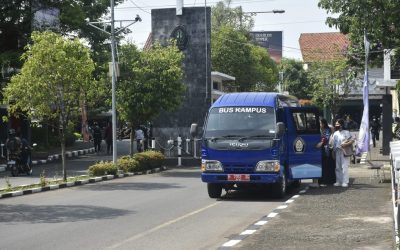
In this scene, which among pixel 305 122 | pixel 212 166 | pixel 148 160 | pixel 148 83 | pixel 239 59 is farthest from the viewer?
pixel 239 59

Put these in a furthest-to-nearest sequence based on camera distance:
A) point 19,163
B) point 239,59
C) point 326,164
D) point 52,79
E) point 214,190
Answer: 1. point 239,59
2. point 19,163
3. point 52,79
4. point 326,164
5. point 214,190

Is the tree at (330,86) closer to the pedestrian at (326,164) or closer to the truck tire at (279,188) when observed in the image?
the pedestrian at (326,164)

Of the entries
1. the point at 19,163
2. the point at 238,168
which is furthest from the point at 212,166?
the point at 19,163

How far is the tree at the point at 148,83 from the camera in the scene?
87.7 feet

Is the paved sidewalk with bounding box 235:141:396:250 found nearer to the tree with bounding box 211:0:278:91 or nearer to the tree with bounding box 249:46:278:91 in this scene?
the tree with bounding box 211:0:278:91

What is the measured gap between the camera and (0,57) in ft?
104

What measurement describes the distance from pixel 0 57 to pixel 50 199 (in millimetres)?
16369

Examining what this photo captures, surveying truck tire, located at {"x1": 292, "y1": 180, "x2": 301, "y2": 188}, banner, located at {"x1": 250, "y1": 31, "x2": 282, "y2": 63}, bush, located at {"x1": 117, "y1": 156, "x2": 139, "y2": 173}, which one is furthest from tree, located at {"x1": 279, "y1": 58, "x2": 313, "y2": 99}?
truck tire, located at {"x1": 292, "y1": 180, "x2": 301, "y2": 188}

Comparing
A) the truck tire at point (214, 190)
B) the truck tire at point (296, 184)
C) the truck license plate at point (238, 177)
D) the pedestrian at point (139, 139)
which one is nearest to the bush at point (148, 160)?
the pedestrian at point (139, 139)

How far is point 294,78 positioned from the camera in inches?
2955

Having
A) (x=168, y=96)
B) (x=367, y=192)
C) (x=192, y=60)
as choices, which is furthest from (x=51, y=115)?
(x=192, y=60)

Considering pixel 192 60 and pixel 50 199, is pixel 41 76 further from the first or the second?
pixel 192 60

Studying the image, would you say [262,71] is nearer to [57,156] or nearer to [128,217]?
[57,156]

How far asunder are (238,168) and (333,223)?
429 centimetres
